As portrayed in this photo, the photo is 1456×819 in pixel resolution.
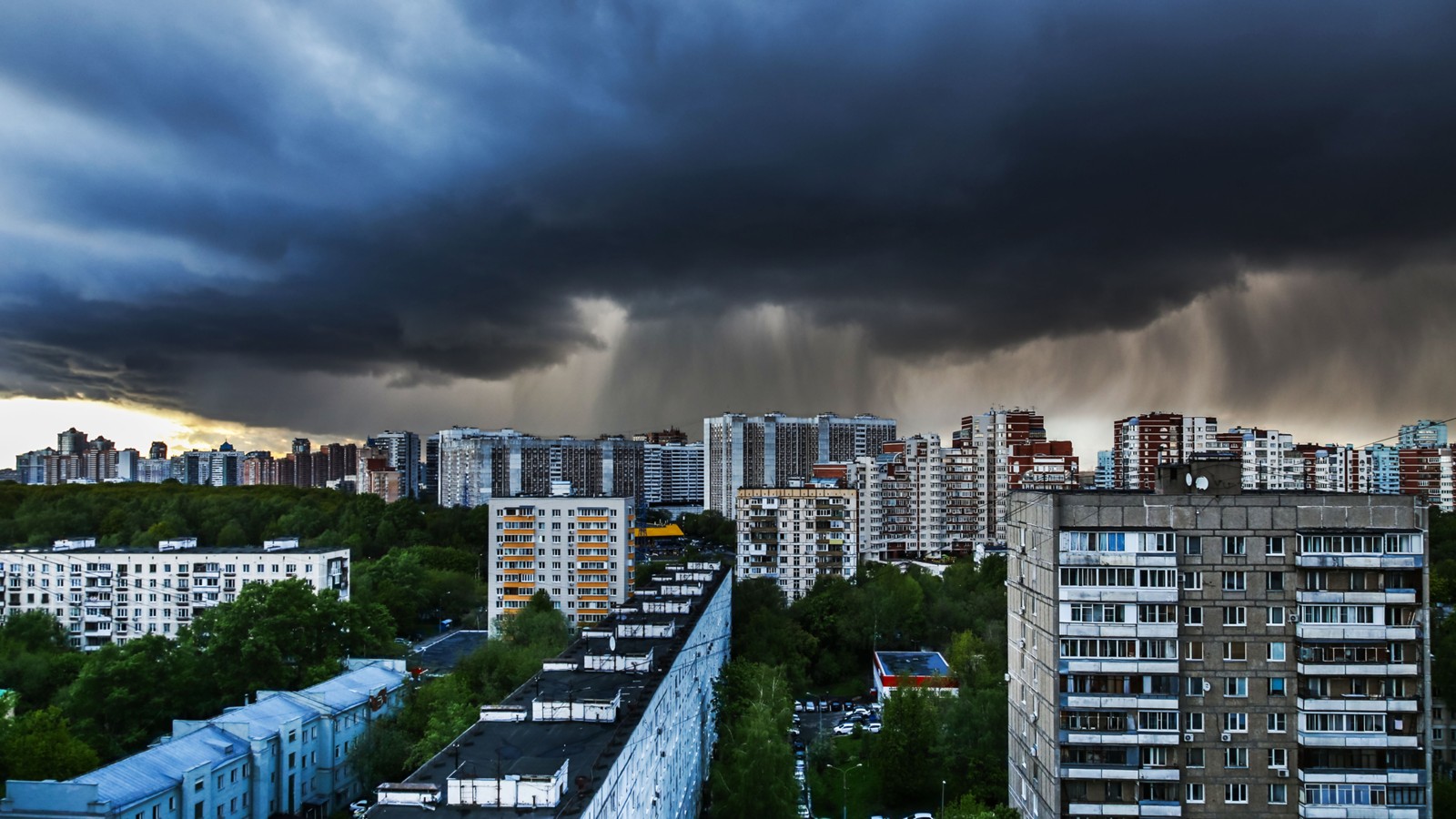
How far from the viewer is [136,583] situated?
1736 inches

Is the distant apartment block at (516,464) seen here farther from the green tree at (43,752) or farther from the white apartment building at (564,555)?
the green tree at (43,752)

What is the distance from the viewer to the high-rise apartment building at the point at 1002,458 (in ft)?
199

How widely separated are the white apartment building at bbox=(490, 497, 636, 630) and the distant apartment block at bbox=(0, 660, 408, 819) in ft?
40.7

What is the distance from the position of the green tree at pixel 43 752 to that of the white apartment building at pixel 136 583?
825 inches

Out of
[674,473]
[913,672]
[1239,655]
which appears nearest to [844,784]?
[913,672]

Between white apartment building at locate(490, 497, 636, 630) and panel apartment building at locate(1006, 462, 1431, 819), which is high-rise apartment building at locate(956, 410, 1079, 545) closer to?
white apartment building at locate(490, 497, 636, 630)

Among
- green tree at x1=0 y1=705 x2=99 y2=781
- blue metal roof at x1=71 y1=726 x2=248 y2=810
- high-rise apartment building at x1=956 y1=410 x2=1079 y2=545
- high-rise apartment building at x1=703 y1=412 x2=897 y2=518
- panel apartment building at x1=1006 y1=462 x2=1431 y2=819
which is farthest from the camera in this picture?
high-rise apartment building at x1=703 y1=412 x2=897 y2=518

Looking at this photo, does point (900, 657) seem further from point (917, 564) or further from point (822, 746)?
point (917, 564)

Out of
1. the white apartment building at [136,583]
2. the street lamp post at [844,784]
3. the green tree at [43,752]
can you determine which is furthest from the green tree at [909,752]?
the white apartment building at [136,583]

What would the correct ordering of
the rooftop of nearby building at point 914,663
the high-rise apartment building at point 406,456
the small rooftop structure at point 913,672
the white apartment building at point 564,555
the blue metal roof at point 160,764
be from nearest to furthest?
the blue metal roof at point 160,764 → the small rooftop structure at point 913,672 → the rooftop of nearby building at point 914,663 → the white apartment building at point 564,555 → the high-rise apartment building at point 406,456

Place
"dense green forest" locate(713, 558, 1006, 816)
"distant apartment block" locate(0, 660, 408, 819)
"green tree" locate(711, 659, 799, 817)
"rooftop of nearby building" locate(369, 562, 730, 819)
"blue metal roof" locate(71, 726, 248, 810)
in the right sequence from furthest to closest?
"dense green forest" locate(713, 558, 1006, 816) < "blue metal roof" locate(71, 726, 248, 810) < "green tree" locate(711, 659, 799, 817) < "distant apartment block" locate(0, 660, 408, 819) < "rooftop of nearby building" locate(369, 562, 730, 819)

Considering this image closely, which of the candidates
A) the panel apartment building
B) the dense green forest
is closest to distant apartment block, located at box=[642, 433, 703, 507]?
the dense green forest

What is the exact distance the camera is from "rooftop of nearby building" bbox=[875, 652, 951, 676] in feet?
114

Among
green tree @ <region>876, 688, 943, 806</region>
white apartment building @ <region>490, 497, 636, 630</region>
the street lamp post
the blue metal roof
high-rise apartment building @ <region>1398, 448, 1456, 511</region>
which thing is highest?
high-rise apartment building @ <region>1398, 448, 1456, 511</region>
